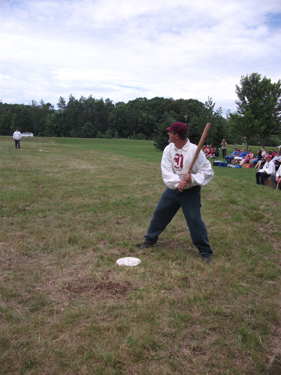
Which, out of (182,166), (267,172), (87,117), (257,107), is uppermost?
(87,117)

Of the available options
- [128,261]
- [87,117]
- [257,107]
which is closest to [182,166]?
[128,261]

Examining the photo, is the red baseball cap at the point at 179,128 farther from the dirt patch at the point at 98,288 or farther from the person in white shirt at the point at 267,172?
the person in white shirt at the point at 267,172

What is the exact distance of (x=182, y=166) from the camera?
426cm

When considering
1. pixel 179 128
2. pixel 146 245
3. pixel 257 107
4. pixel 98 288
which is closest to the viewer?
pixel 98 288

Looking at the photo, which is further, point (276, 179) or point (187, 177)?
point (276, 179)

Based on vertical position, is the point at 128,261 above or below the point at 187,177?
below

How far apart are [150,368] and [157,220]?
257 cm

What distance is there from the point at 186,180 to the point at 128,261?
1.51 m

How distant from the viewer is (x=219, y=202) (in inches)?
316

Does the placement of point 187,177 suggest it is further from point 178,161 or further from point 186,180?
point 178,161

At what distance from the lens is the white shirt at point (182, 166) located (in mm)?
4184

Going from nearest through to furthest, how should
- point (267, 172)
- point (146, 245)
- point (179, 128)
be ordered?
point (179, 128), point (146, 245), point (267, 172)

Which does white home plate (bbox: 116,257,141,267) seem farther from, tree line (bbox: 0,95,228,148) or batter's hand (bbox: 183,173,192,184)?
tree line (bbox: 0,95,228,148)

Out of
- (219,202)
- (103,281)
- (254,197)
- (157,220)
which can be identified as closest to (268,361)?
(103,281)
